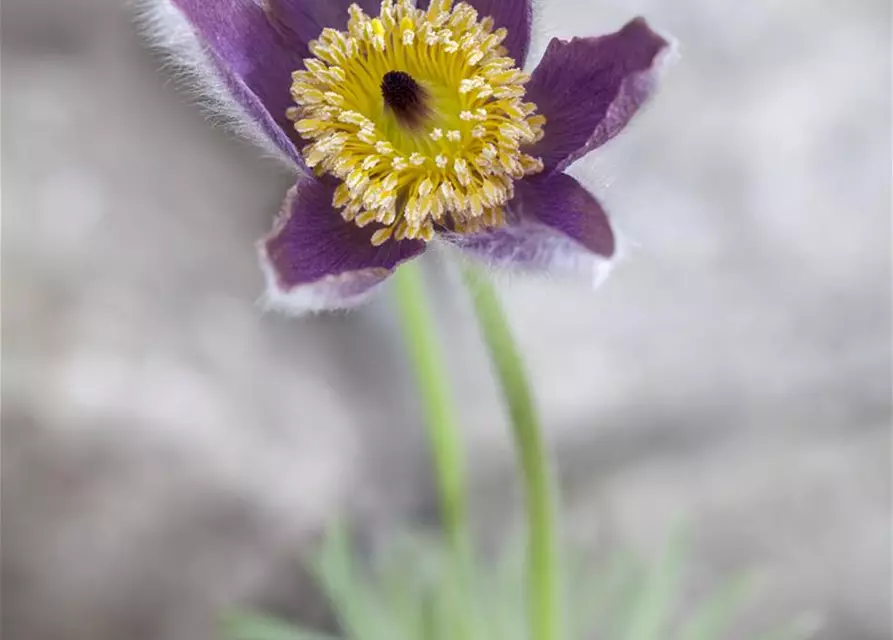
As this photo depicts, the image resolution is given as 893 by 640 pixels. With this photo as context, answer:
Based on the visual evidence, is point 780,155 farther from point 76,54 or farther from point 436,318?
point 76,54

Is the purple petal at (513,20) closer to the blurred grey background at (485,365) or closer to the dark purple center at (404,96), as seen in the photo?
the dark purple center at (404,96)

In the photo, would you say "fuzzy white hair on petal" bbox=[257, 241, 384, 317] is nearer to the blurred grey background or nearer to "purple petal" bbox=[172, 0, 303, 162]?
"purple petal" bbox=[172, 0, 303, 162]

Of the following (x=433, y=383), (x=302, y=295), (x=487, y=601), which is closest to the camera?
(x=302, y=295)

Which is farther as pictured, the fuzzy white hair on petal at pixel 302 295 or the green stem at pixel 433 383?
the green stem at pixel 433 383

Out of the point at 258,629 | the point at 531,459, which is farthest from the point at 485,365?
the point at 531,459

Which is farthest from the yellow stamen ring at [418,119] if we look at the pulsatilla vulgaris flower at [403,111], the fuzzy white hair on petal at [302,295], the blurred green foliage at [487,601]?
the blurred green foliage at [487,601]

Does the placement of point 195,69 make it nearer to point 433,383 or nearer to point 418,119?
point 418,119

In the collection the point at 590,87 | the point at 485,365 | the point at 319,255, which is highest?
the point at 485,365
